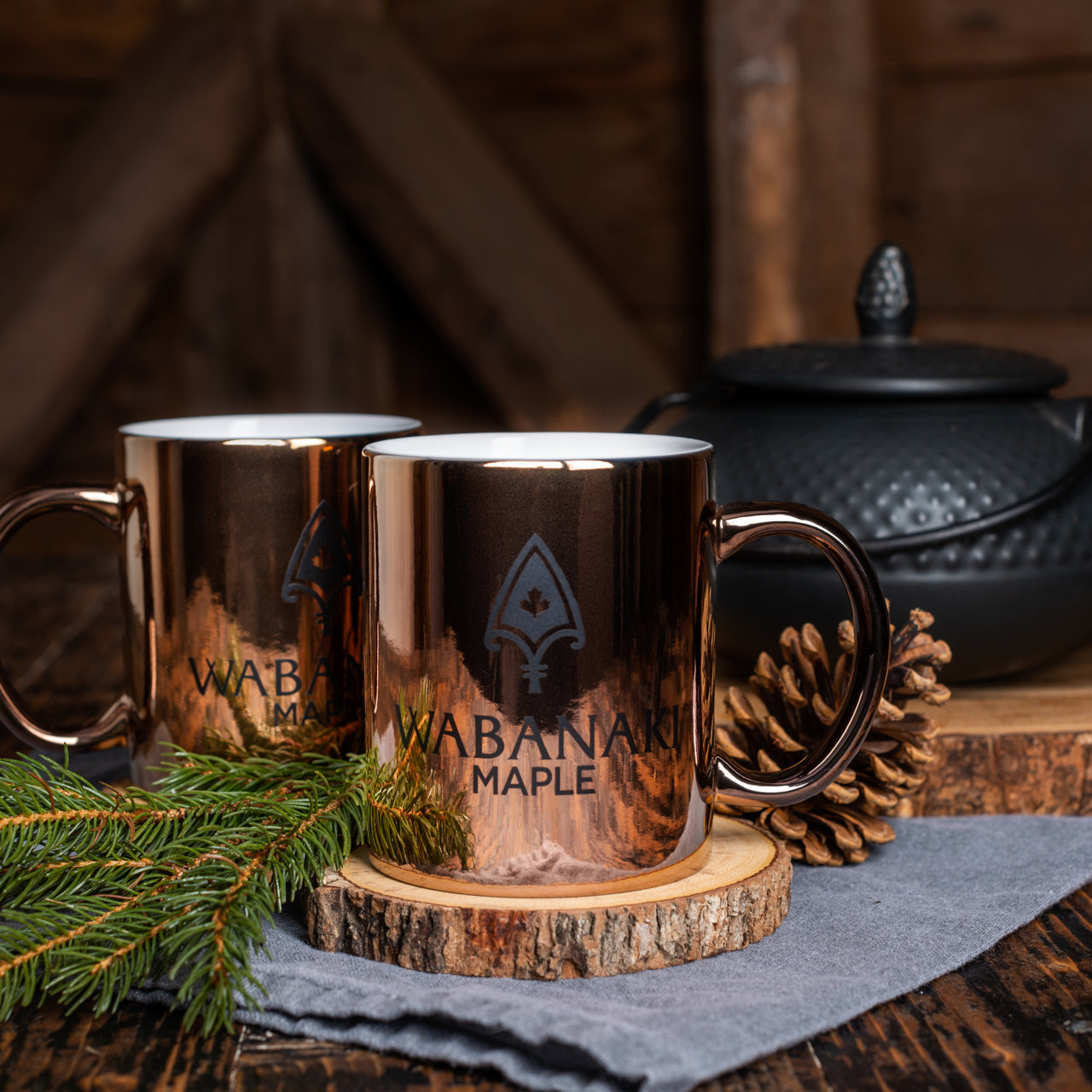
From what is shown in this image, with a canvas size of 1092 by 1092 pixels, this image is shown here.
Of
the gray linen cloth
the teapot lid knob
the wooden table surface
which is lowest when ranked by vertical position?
the wooden table surface

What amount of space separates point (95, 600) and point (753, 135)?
29.6 inches

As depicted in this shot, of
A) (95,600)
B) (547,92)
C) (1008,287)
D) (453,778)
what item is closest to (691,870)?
(453,778)

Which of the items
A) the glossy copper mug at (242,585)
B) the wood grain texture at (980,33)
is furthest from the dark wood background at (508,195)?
the glossy copper mug at (242,585)

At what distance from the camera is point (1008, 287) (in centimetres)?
130

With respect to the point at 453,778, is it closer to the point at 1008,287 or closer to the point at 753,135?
the point at 753,135

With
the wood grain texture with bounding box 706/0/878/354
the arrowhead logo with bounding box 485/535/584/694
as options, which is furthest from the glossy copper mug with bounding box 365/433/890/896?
the wood grain texture with bounding box 706/0/878/354

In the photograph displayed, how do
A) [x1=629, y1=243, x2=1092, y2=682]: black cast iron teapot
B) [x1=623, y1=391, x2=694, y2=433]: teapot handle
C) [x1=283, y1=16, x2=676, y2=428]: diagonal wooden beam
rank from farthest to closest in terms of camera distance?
[x1=283, y1=16, x2=676, y2=428]: diagonal wooden beam < [x1=623, y1=391, x2=694, y2=433]: teapot handle < [x1=629, y1=243, x2=1092, y2=682]: black cast iron teapot

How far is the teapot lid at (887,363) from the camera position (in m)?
0.67

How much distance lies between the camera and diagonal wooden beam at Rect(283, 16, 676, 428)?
1.34 m

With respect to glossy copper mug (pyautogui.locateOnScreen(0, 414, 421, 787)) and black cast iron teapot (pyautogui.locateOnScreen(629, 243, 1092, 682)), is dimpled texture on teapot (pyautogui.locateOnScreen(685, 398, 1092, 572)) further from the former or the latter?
glossy copper mug (pyautogui.locateOnScreen(0, 414, 421, 787))

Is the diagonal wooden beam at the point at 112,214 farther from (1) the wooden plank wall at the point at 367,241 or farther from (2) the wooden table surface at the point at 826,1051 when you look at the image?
(2) the wooden table surface at the point at 826,1051

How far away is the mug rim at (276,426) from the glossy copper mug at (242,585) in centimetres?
4

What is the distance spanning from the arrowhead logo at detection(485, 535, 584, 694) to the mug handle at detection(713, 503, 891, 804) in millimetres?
73

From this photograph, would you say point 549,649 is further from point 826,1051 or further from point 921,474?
point 921,474
